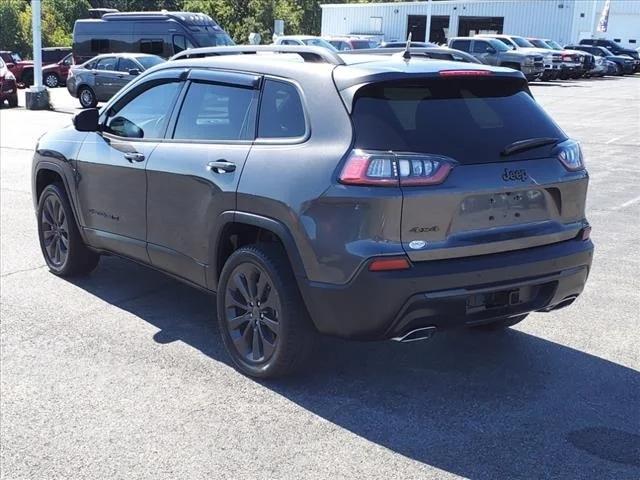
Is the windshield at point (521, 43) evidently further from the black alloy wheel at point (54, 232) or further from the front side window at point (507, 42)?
the black alloy wheel at point (54, 232)

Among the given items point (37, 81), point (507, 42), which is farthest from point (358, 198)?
point (507, 42)

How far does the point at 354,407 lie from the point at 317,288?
2.28 ft

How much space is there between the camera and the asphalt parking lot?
12.0ft

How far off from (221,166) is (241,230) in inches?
15.4

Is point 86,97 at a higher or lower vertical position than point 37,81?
lower

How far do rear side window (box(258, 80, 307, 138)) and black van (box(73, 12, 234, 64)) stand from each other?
21522mm

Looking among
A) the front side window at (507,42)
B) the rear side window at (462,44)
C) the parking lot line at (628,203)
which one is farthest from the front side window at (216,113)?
the front side window at (507,42)

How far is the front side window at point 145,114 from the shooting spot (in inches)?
209

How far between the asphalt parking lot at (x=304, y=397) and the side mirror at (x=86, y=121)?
128cm

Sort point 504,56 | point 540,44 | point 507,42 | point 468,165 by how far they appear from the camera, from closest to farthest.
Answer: point 468,165 → point 504,56 → point 507,42 → point 540,44

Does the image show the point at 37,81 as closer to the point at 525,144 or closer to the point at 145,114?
the point at 145,114

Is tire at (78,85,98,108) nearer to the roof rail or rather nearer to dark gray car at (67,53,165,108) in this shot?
dark gray car at (67,53,165,108)

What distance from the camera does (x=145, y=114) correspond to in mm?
5527

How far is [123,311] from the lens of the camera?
18.9 ft
